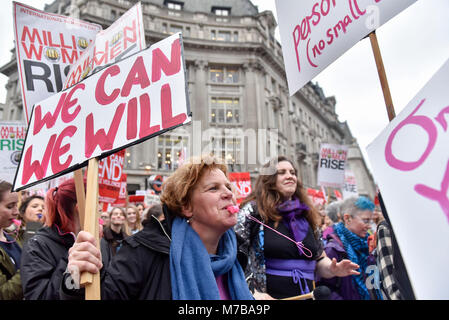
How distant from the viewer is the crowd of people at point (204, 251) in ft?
4.63

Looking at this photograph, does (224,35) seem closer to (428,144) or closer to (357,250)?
(357,250)

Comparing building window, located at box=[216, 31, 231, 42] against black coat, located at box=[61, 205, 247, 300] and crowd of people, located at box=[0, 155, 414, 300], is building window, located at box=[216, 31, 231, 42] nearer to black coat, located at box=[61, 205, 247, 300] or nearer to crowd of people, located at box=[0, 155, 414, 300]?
crowd of people, located at box=[0, 155, 414, 300]

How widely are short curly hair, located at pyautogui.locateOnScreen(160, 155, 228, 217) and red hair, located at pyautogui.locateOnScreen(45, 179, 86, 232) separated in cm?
75

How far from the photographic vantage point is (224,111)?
24.9m

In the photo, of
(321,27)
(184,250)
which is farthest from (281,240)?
(321,27)

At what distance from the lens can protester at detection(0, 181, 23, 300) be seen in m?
1.95

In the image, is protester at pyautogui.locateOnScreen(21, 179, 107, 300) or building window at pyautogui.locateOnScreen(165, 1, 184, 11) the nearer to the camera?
protester at pyautogui.locateOnScreen(21, 179, 107, 300)

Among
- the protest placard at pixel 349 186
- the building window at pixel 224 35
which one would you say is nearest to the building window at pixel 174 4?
the building window at pixel 224 35

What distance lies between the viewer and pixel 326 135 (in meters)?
44.5

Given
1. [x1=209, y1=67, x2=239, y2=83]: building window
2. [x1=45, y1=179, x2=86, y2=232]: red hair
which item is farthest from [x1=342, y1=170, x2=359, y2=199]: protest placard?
[x1=209, y1=67, x2=239, y2=83]: building window

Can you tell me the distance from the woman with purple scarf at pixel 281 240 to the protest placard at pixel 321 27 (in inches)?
41.4

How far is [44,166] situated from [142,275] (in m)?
0.77

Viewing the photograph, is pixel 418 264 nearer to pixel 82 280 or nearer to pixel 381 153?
pixel 381 153

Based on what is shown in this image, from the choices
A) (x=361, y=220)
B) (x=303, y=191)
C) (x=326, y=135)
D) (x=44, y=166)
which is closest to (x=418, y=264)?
(x=44, y=166)
